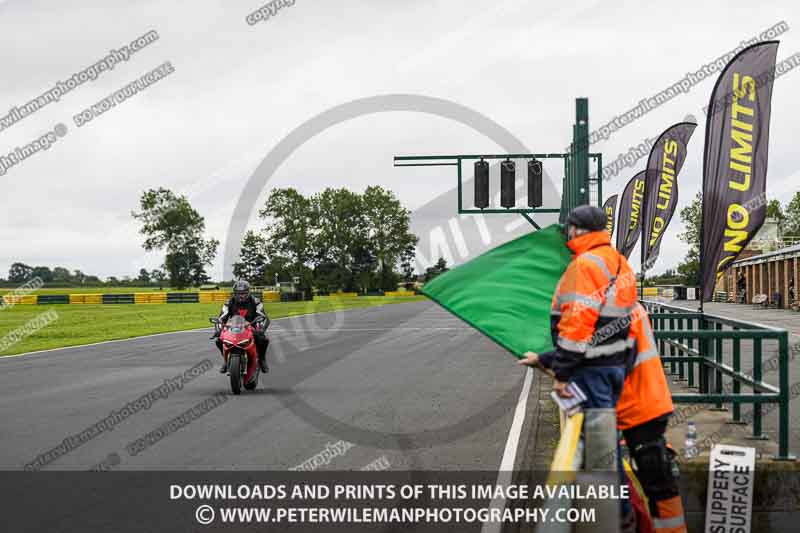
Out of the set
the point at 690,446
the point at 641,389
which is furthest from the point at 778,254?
the point at 641,389

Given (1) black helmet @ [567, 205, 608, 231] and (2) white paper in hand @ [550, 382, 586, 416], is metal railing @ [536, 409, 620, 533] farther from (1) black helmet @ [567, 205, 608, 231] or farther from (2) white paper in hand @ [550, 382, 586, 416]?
(1) black helmet @ [567, 205, 608, 231]

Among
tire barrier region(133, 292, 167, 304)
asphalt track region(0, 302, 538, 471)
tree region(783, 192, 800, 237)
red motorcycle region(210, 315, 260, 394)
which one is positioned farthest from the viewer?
tree region(783, 192, 800, 237)

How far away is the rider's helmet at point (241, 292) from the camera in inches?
484

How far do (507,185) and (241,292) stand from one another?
14.0 m

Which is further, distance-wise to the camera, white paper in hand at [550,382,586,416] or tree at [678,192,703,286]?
tree at [678,192,703,286]

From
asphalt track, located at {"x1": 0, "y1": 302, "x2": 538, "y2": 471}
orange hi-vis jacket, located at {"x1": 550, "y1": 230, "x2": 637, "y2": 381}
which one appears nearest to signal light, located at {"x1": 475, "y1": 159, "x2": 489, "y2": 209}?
asphalt track, located at {"x1": 0, "y1": 302, "x2": 538, "y2": 471}

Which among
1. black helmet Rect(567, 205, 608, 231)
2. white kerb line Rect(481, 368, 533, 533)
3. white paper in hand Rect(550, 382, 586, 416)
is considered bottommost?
white kerb line Rect(481, 368, 533, 533)

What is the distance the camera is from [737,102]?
8.94 metres

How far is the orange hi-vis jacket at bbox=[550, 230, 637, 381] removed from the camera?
412 cm

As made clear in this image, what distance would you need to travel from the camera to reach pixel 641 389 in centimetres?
443

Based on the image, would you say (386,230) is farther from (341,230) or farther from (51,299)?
(51,299)

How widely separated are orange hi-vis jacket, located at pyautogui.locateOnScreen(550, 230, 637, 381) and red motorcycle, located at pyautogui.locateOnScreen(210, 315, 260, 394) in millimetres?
8037

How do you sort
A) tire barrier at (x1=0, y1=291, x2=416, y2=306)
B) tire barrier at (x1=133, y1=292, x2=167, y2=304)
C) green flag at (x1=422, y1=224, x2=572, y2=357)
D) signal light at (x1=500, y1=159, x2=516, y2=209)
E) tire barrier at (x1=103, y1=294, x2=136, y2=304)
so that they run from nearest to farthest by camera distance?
green flag at (x1=422, y1=224, x2=572, y2=357)
signal light at (x1=500, y1=159, x2=516, y2=209)
tire barrier at (x1=0, y1=291, x2=416, y2=306)
tire barrier at (x1=103, y1=294, x2=136, y2=304)
tire barrier at (x1=133, y1=292, x2=167, y2=304)

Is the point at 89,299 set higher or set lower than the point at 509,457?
higher
